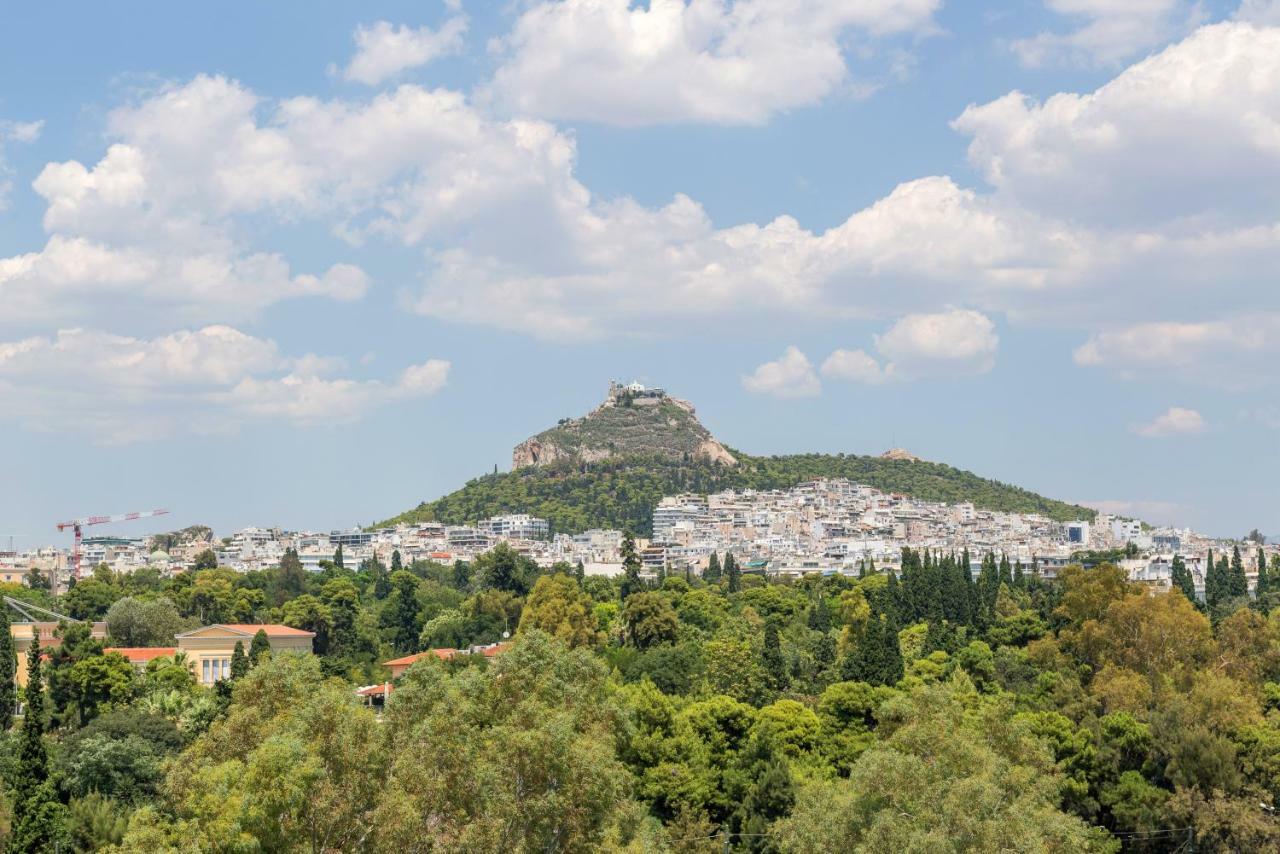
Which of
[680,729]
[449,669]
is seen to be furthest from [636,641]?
[680,729]

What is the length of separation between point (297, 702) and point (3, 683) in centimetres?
2359

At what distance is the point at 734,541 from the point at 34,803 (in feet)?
449

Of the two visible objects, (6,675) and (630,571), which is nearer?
(6,675)

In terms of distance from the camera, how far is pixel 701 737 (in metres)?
47.4

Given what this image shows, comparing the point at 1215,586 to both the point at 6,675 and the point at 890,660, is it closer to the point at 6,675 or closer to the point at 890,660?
the point at 890,660

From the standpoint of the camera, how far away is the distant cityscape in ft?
504

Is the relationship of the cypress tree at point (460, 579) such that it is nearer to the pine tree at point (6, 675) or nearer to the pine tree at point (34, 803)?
the pine tree at point (6, 675)

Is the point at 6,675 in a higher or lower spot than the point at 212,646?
higher

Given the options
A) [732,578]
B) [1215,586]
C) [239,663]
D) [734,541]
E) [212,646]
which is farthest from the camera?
[734,541]

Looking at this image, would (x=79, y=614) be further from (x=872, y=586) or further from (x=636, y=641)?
(x=872, y=586)

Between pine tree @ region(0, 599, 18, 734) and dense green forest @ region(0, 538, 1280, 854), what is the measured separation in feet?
0.89

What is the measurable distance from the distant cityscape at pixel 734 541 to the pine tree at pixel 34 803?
106 m

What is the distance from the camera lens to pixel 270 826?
2747 cm

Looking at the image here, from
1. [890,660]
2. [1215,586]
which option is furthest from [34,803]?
[1215,586]
